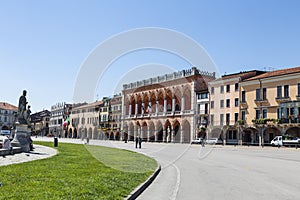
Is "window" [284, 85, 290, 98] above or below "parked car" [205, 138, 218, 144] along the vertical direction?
above

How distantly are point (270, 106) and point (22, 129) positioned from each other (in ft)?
126

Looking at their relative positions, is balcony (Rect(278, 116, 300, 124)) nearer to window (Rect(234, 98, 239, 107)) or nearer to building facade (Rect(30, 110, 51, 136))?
window (Rect(234, 98, 239, 107))

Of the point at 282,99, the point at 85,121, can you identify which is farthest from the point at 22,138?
the point at 85,121

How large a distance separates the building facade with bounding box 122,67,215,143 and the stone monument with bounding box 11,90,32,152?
4356 centimetres

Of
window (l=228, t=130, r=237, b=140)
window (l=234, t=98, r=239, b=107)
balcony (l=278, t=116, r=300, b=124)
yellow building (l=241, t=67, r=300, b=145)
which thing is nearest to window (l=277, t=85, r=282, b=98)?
yellow building (l=241, t=67, r=300, b=145)

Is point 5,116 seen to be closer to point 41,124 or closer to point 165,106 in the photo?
point 41,124

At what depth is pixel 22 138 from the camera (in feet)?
81.4

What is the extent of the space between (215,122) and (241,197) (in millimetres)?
53176

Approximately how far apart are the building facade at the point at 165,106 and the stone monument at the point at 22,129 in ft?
143

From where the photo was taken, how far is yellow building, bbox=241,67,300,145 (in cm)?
4891

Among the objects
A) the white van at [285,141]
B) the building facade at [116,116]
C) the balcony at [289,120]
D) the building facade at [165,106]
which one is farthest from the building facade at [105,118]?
the white van at [285,141]

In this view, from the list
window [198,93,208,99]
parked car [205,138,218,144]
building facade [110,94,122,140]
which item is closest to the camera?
parked car [205,138,218,144]

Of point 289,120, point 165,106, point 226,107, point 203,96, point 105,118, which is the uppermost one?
point 203,96

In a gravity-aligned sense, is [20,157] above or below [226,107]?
below
